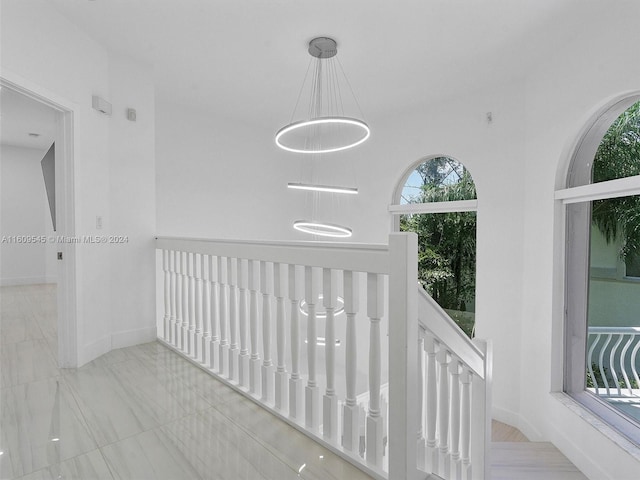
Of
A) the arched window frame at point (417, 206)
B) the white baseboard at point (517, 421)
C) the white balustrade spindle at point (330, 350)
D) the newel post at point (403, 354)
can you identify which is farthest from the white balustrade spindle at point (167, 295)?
the white baseboard at point (517, 421)

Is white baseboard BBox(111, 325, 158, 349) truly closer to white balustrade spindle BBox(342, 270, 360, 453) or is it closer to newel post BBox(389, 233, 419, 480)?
white balustrade spindle BBox(342, 270, 360, 453)

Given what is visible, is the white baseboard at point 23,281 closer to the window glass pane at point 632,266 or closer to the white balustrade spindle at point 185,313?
the white balustrade spindle at point 185,313

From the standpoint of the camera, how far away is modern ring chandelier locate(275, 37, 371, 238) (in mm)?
2788

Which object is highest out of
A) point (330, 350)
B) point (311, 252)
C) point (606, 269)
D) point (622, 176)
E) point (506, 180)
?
point (506, 180)

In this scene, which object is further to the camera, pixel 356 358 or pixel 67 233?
pixel 67 233

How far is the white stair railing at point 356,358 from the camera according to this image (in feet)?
4.25

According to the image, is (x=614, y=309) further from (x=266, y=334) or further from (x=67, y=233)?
(x=67, y=233)

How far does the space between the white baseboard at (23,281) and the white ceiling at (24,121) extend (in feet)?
7.95

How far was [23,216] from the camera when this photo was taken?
257 inches

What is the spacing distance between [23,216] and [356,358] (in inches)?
294

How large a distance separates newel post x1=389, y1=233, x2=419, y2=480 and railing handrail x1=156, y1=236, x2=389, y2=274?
0.25 ft

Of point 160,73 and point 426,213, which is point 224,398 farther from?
point 426,213

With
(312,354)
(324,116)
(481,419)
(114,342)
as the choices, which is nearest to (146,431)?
(312,354)

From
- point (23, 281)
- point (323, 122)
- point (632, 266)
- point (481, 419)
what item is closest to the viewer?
point (481, 419)
